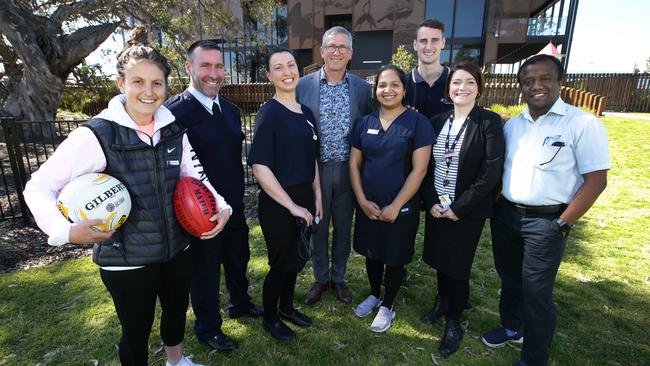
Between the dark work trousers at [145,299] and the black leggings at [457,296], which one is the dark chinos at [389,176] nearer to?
the black leggings at [457,296]

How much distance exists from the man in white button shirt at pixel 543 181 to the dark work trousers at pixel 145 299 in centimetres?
225

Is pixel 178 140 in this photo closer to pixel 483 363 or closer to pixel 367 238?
pixel 367 238

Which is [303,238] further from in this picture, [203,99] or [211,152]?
[203,99]

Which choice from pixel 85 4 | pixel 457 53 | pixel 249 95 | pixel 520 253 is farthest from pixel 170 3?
pixel 457 53

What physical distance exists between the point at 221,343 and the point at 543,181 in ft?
8.74

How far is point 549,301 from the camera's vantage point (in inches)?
99.9

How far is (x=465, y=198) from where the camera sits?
2.70 m

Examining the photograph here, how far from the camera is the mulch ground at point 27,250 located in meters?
4.58

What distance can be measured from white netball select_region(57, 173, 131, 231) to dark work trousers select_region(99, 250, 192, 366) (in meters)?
0.36

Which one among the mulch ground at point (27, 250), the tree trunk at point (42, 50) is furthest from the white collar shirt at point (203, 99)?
the tree trunk at point (42, 50)

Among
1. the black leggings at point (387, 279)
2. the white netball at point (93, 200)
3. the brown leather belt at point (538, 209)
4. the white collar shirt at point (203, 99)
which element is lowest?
the black leggings at point (387, 279)

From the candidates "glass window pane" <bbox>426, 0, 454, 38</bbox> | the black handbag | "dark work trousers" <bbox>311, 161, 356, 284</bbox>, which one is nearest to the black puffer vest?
the black handbag

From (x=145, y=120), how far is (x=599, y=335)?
153 inches

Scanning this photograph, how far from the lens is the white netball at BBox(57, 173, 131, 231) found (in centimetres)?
173
